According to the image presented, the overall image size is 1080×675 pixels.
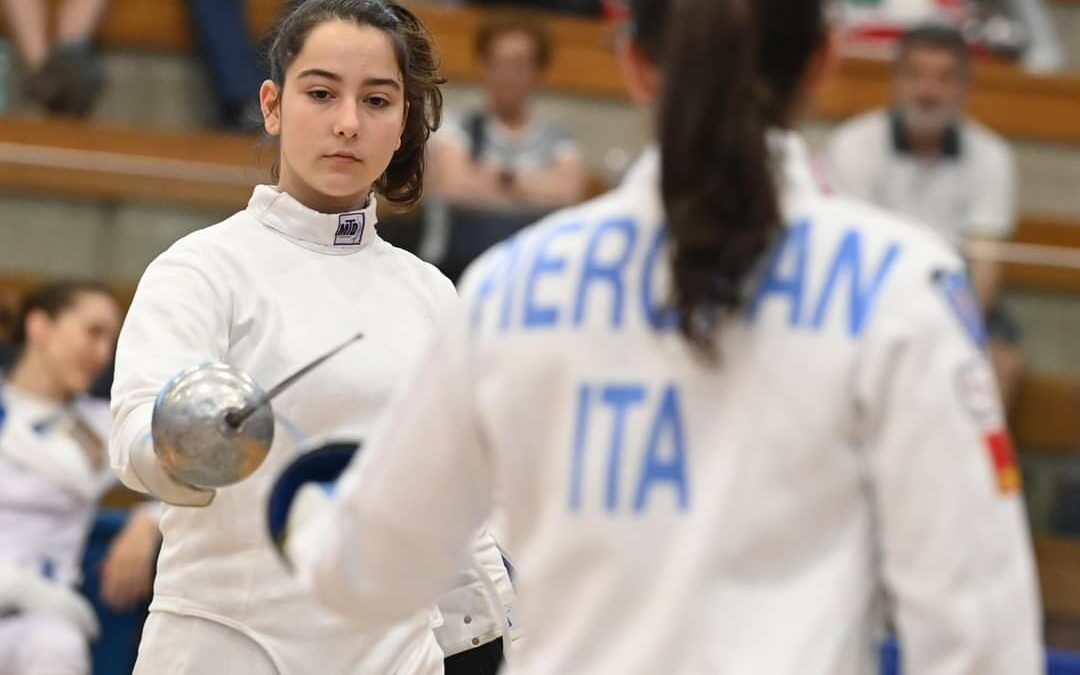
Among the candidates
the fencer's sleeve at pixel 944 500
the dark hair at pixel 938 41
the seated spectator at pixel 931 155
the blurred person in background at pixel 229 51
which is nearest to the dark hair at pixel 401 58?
the fencer's sleeve at pixel 944 500

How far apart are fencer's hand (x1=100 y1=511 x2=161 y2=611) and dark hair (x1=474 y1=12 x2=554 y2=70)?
7.21 feet

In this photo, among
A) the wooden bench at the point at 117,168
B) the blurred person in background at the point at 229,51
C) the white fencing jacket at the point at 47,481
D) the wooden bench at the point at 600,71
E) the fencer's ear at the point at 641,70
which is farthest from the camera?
the wooden bench at the point at 600,71

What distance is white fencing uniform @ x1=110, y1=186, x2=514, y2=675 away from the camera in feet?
7.62

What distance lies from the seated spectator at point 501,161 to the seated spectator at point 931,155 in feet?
3.00

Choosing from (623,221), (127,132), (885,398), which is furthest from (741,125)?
(127,132)

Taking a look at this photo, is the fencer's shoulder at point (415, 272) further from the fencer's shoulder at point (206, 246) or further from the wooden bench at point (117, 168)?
the wooden bench at point (117, 168)

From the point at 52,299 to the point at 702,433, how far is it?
3537mm

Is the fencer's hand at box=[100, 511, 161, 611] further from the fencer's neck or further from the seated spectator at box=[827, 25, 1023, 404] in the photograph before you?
the seated spectator at box=[827, 25, 1023, 404]

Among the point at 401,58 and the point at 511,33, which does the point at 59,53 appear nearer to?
the point at 511,33

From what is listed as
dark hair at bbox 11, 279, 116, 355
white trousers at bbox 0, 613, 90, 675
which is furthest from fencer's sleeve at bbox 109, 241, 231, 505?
dark hair at bbox 11, 279, 116, 355

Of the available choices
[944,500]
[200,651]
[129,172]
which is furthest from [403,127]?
[129,172]

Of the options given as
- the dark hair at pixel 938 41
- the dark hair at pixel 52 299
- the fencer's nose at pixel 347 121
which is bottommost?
the dark hair at pixel 52 299

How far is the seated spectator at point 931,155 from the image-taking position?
5.95 m

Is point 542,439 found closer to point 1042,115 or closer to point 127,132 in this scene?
point 127,132
